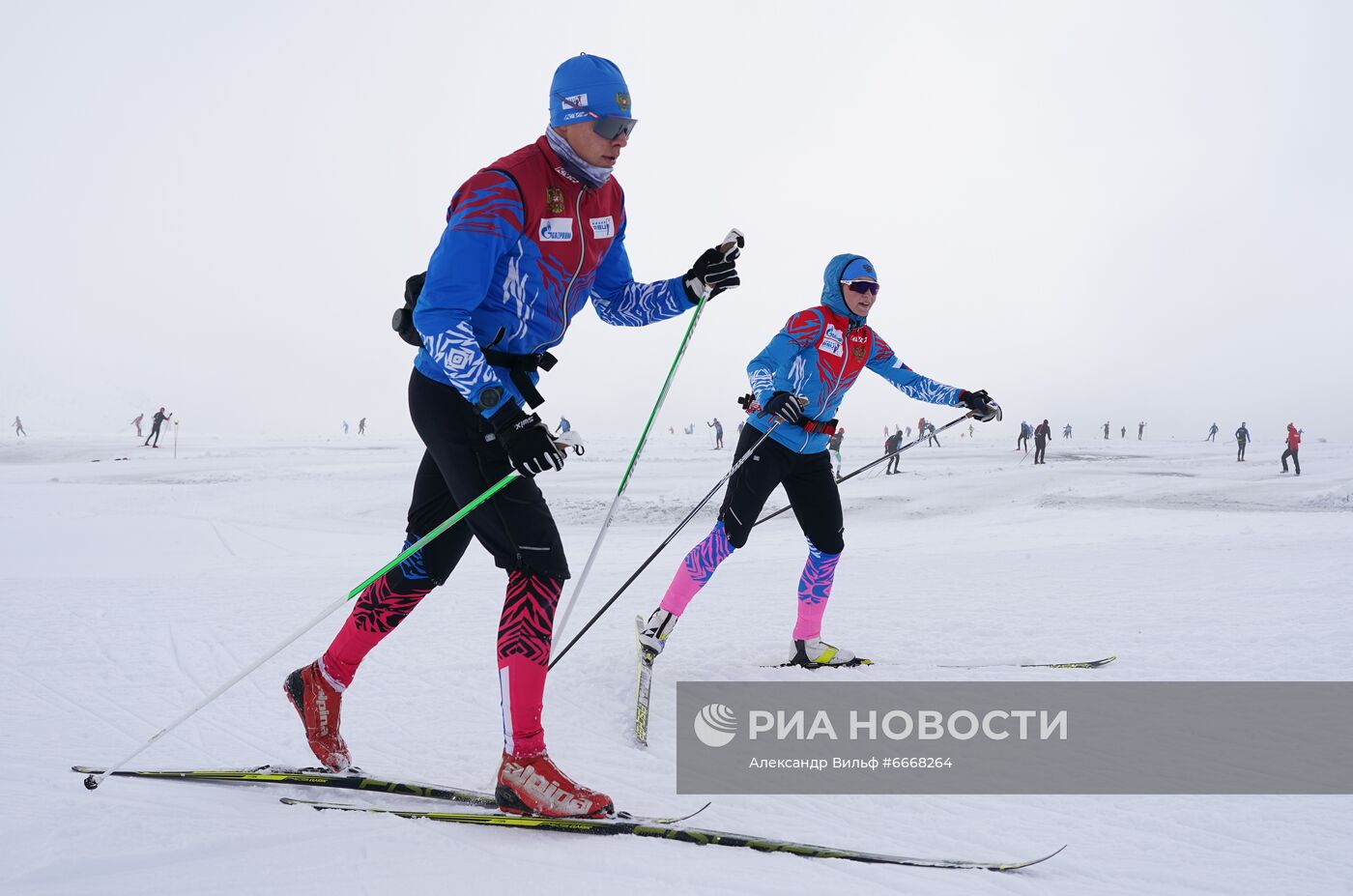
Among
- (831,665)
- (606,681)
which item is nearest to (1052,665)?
(831,665)

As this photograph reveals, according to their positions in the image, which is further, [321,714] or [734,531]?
[734,531]

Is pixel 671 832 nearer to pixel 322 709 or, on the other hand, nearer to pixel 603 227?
pixel 322 709

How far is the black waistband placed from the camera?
2586 mm

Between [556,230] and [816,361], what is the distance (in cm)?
230

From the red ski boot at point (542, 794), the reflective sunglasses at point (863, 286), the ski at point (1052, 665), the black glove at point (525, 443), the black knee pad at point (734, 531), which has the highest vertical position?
the reflective sunglasses at point (863, 286)

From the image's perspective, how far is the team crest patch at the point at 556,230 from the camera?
2.54 metres

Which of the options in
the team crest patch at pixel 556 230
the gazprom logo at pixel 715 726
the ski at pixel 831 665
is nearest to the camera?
the team crest patch at pixel 556 230

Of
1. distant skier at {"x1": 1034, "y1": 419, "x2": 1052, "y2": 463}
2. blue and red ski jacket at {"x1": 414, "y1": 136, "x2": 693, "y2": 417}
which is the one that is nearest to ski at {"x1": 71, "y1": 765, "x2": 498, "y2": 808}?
blue and red ski jacket at {"x1": 414, "y1": 136, "x2": 693, "y2": 417}

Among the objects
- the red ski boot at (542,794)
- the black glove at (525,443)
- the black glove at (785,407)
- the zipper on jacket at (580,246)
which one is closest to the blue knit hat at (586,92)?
the zipper on jacket at (580,246)

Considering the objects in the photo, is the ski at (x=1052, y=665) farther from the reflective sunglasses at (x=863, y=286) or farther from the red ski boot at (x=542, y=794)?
the red ski boot at (x=542, y=794)

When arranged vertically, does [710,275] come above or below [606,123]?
below

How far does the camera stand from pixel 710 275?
308cm

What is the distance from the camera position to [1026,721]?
11.5ft

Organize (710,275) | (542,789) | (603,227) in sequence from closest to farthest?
(542,789)
(603,227)
(710,275)
